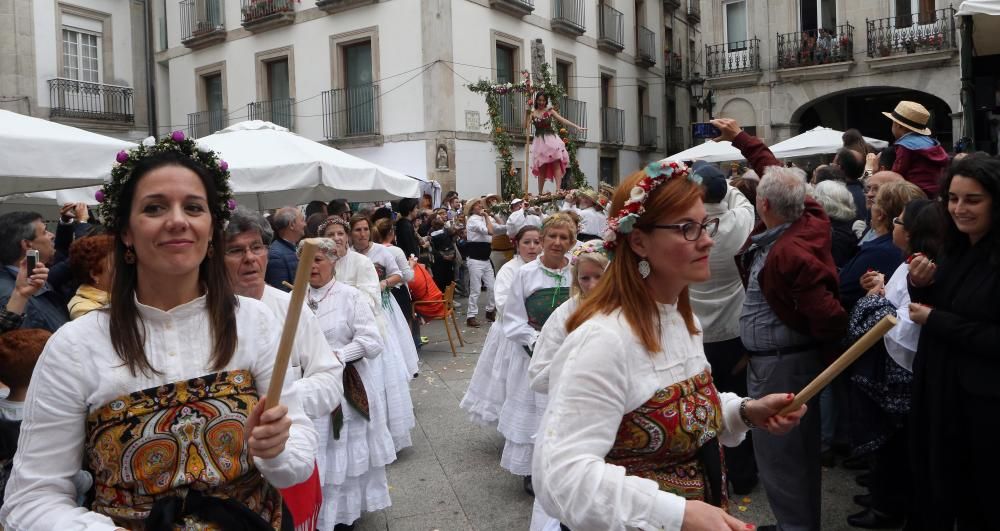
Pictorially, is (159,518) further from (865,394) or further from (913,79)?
(913,79)

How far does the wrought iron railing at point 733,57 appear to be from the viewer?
23297 mm

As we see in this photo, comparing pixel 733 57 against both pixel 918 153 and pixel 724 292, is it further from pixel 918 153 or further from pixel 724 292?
pixel 724 292

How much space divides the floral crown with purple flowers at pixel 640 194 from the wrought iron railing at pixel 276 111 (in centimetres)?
2040

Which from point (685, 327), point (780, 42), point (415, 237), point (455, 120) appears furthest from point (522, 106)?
point (685, 327)

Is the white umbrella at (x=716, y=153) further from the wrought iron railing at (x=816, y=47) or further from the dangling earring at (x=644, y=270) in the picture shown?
the dangling earring at (x=644, y=270)

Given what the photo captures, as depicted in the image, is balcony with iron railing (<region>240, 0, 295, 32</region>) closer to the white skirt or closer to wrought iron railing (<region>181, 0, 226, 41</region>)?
wrought iron railing (<region>181, 0, 226, 41</region>)

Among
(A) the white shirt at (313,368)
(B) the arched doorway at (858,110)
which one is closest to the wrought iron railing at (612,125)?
(B) the arched doorway at (858,110)

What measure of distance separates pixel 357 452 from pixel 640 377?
3.22 m

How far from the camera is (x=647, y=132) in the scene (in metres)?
28.1

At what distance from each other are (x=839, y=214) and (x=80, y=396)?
4.85 metres

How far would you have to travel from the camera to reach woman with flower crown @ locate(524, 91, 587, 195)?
395 inches

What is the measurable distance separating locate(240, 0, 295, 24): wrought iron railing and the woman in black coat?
783 inches

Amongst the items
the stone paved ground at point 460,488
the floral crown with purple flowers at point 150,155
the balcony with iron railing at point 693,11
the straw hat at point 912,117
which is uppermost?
the balcony with iron railing at point 693,11

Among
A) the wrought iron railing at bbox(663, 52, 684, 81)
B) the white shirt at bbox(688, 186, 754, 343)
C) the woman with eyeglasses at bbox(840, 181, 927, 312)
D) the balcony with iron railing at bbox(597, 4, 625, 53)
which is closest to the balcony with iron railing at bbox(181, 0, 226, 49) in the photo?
the balcony with iron railing at bbox(597, 4, 625, 53)
